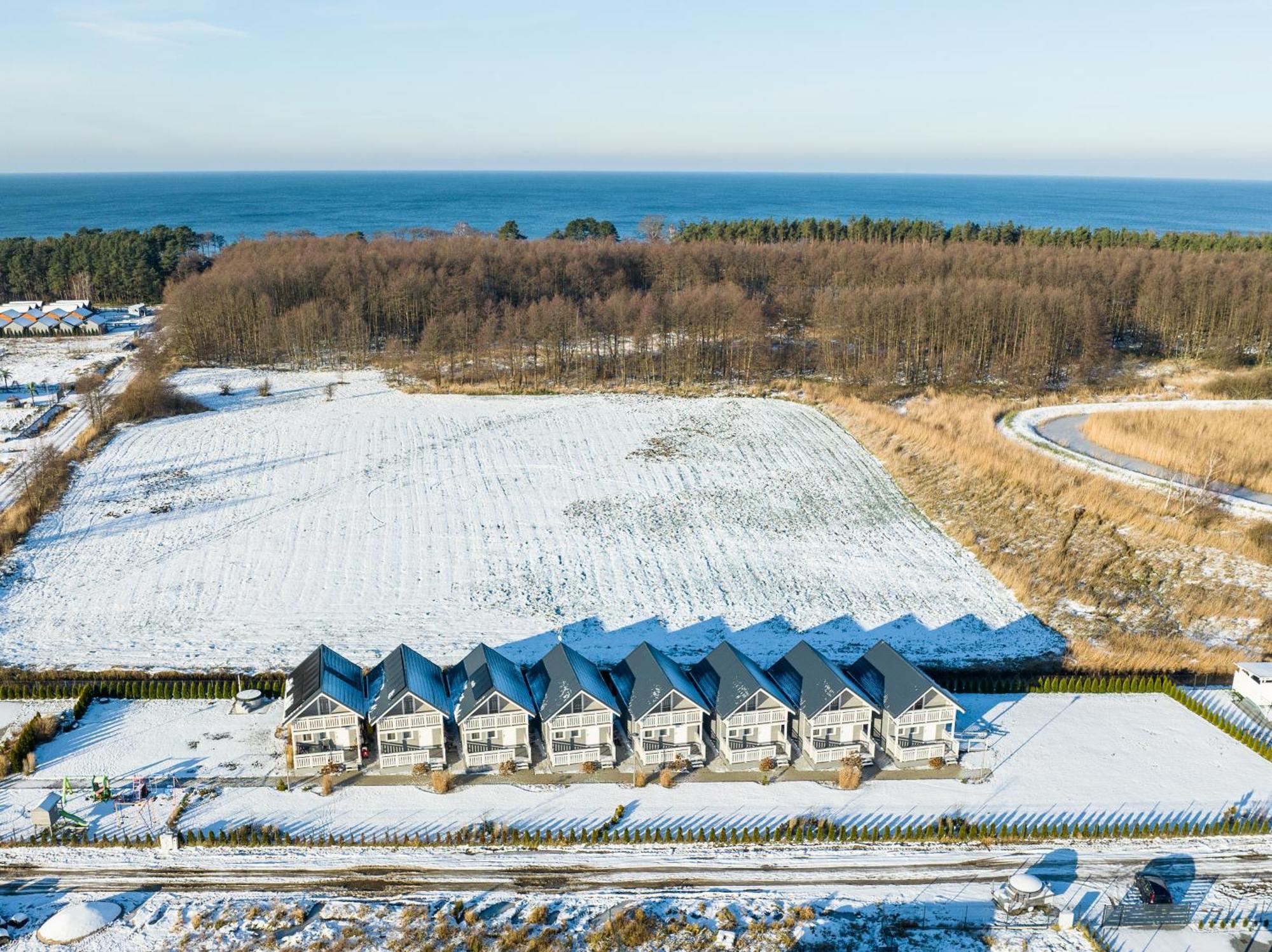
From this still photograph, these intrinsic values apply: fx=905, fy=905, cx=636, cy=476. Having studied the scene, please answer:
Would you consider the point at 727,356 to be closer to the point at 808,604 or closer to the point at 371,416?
the point at 371,416

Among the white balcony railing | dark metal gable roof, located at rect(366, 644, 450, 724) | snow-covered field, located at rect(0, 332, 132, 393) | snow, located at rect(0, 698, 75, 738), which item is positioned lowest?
snow, located at rect(0, 698, 75, 738)

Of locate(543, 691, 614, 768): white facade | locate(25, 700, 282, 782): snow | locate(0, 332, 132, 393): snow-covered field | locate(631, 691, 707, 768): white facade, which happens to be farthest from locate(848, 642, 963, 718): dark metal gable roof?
locate(0, 332, 132, 393): snow-covered field

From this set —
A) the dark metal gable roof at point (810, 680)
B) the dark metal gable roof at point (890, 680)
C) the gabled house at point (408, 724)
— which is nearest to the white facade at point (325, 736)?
the gabled house at point (408, 724)

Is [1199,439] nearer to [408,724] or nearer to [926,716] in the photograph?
[926,716]

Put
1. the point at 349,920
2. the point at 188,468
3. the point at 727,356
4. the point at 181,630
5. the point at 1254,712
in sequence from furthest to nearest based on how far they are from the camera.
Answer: the point at 727,356 < the point at 188,468 < the point at 181,630 < the point at 1254,712 < the point at 349,920

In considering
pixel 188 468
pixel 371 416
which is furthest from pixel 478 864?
pixel 371 416

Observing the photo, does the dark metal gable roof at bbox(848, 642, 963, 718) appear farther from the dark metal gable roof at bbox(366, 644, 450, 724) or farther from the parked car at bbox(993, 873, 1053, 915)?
the dark metal gable roof at bbox(366, 644, 450, 724)

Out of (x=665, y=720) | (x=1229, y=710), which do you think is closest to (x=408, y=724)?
(x=665, y=720)
